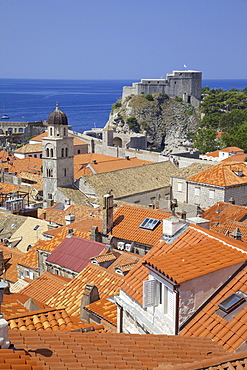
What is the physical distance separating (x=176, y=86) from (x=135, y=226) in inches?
3381

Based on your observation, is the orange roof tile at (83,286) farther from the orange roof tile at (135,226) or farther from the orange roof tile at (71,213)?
the orange roof tile at (71,213)

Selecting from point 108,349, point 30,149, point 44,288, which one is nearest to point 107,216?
point 44,288

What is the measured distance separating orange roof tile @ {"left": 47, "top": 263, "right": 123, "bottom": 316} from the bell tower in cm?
2781

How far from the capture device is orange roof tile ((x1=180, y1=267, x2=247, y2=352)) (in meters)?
6.96

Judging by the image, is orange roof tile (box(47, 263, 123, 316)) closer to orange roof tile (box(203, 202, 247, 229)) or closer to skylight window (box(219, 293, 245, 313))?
skylight window (box(219, 293, 245, 313))

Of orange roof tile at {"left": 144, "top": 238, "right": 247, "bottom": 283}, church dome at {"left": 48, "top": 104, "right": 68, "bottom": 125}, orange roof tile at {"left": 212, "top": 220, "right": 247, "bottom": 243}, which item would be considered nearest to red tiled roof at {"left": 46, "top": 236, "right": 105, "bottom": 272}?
orange roof tile at {"left": 212, "top": 220, "right": 247, "bottom": 243}

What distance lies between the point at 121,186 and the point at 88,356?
3560 cm

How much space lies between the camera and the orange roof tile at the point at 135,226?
1872 centimetres

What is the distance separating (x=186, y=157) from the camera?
52.8 meters

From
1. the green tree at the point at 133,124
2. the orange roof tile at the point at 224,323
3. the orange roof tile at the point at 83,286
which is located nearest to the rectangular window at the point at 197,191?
the orange roof tile at the point at 83,286

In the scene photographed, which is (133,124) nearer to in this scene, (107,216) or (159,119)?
(159,119)

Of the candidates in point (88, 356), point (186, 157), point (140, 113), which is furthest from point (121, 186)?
point (140, 113)

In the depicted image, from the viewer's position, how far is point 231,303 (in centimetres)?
747

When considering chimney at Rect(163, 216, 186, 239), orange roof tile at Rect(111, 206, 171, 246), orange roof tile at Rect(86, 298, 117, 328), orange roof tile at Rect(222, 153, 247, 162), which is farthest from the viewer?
orange roof tile at Rect(222, 153, 247, 162)
